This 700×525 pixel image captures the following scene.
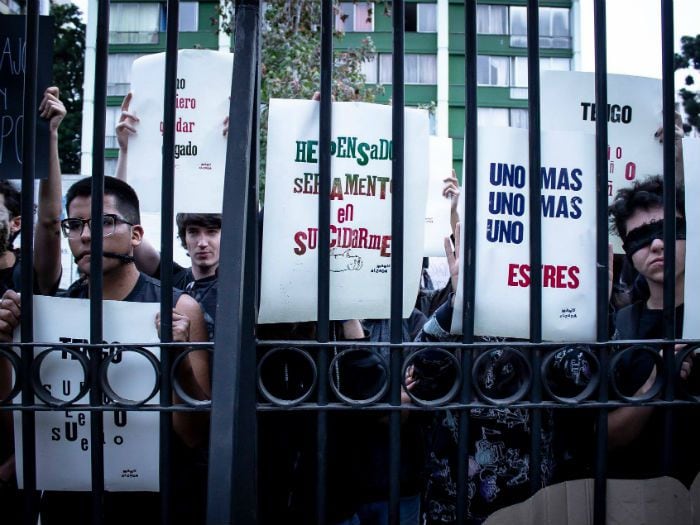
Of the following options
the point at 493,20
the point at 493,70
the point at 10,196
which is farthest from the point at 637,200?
the point at 493,20

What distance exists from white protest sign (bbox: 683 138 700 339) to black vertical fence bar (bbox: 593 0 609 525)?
281 millimetres

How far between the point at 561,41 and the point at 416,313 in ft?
71.1

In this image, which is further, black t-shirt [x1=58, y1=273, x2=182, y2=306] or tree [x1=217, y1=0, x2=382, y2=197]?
tree [x1=217, y1=0, x2=382, y2=197]

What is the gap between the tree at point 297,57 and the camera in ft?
36.9

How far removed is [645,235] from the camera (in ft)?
→ 7.63

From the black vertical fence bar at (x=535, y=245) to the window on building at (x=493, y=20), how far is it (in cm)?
2140

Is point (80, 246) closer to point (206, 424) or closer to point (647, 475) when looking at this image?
point (206, 424)

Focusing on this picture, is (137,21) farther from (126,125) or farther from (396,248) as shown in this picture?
(396,248)

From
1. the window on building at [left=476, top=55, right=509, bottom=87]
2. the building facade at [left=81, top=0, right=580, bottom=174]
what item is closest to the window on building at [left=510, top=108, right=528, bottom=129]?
the building facade at [left=81, top=0, right=580, bottom=174]

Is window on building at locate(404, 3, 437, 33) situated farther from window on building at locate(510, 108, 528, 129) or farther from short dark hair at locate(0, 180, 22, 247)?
short dark hair at locate(0, 180, 22, 247)

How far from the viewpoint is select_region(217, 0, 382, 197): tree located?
11242 millimetres

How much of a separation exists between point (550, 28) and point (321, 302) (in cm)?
2304

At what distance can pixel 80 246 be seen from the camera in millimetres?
→ 2543

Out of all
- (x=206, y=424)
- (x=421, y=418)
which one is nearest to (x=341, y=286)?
(x=206, y=424)
